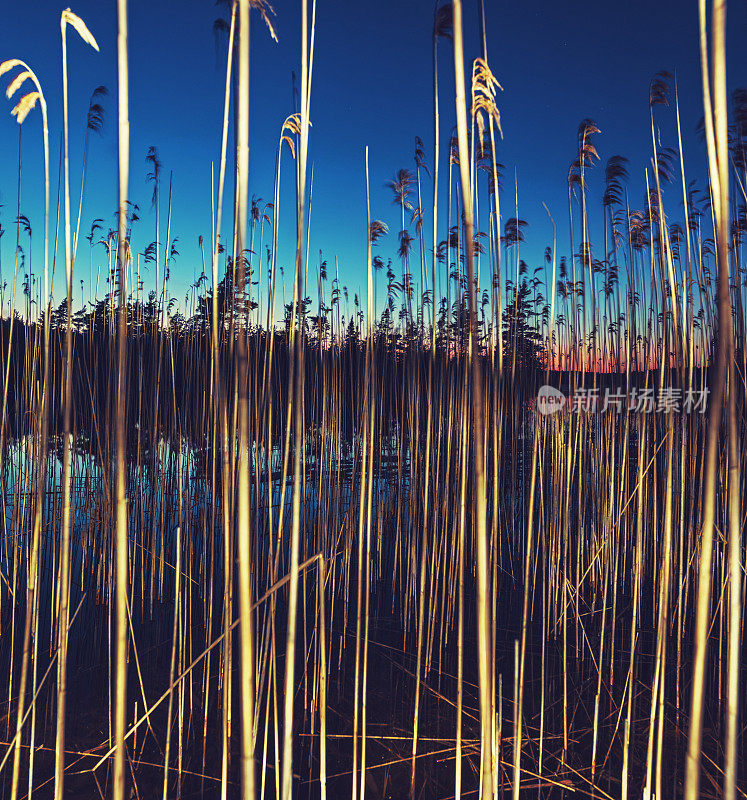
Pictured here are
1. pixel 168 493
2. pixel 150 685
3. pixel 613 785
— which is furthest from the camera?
pixel 168 493

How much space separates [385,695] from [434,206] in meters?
1.85

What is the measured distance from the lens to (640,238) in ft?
8.23

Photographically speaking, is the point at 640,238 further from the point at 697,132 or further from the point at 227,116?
the point at 227,116

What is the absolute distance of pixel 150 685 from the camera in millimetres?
1864

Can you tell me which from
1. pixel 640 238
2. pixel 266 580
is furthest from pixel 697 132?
pixel 266 580

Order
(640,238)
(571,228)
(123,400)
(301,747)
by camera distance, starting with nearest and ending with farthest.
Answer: (123,400)
(301,747)
(571,228)
(640,238)

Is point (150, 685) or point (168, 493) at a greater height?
point (168, 493)

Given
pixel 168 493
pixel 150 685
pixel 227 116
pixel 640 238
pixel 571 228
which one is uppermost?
pixel 640 238

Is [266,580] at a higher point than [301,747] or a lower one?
higher

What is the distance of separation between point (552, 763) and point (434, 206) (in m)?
1.75

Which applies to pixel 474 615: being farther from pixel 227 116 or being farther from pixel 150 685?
pixel 227 116

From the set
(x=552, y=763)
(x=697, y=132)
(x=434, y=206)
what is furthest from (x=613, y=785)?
(x=697, y=132)

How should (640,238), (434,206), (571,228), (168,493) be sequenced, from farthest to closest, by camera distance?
(168,493), (640,238), (571,228), (434,206)

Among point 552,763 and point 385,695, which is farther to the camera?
point 385,695
